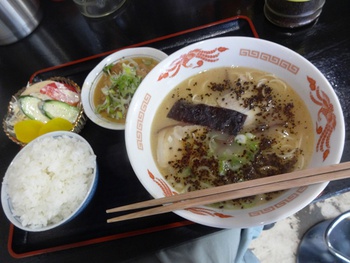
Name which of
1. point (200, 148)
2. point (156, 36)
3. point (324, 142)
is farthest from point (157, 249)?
point (156, 36)

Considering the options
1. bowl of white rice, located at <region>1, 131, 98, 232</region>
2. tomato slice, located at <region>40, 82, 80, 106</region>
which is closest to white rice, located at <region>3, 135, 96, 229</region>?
bowl of white rice, located at <region>1, 131, 98, 232</region>

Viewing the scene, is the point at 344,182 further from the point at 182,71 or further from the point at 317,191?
the point at 182,71

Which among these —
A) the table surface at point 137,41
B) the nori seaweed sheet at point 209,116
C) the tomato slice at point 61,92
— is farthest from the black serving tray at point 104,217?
the nori seaweed sheet at point 209,116

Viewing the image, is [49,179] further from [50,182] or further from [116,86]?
[116,86]

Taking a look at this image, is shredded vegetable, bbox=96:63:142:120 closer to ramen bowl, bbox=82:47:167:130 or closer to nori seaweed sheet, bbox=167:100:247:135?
ramen bowl, bbox=82:47:167:130

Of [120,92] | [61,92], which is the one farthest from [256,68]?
[61,92]

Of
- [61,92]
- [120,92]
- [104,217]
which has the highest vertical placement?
Answer: [61,92]
